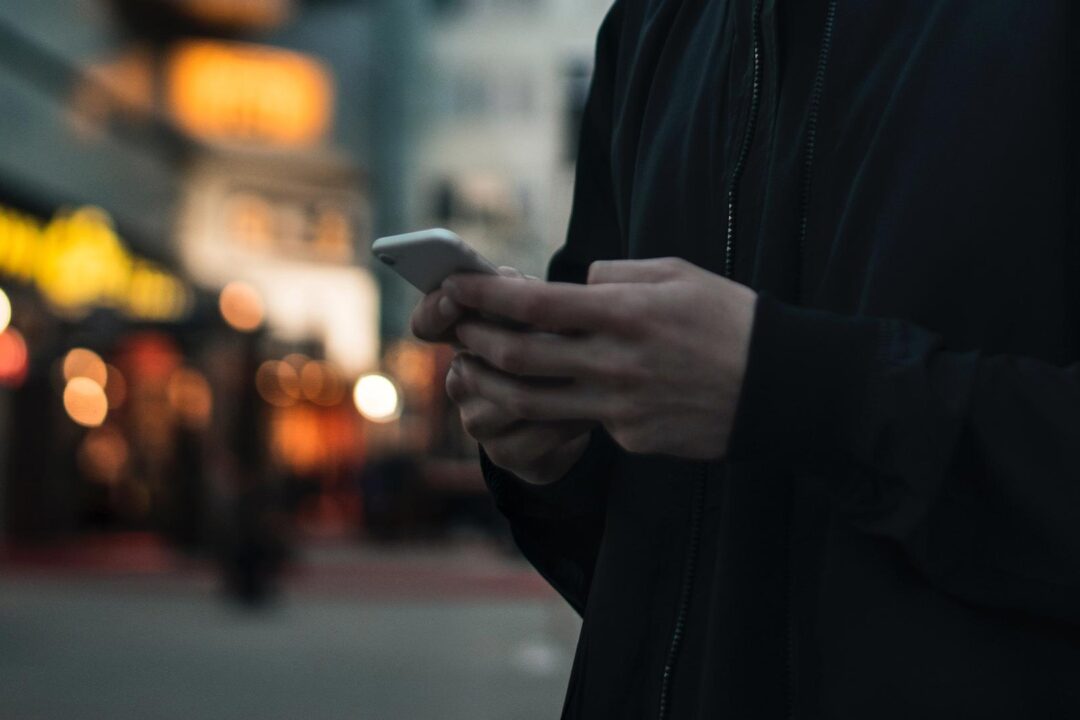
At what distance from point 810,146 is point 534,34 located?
3619 centimetres

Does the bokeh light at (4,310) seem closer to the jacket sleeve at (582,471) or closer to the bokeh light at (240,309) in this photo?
the bokeh light at (240,309)

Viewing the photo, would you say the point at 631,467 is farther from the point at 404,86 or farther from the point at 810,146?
the point at 404,86

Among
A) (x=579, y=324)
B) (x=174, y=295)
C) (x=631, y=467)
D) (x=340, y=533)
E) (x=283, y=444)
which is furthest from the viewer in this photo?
(x=283, y=444)

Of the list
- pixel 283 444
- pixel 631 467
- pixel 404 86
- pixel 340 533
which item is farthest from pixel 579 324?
pixel 404 86

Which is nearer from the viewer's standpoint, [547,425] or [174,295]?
[547,425]

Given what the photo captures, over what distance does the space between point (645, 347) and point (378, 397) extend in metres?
28.5

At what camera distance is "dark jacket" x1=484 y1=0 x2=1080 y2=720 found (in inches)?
37.9

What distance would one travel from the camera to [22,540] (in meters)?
20.3

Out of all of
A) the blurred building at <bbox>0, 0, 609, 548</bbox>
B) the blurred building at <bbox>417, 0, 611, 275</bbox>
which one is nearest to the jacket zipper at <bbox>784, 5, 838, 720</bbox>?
the blurred building at <bbox>0, 0, 609, 548</bbox>

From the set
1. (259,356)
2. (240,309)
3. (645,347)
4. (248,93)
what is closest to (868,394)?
(645,347)

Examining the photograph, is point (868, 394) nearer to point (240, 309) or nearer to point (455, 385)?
point (455, 385)

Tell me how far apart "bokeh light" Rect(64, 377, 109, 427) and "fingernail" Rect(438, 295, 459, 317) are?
67.5 feet

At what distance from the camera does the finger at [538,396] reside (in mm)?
984

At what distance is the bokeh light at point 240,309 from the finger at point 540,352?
1724 centimetres
